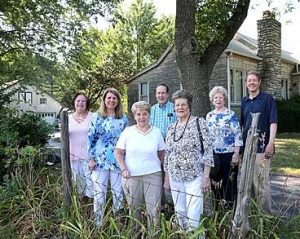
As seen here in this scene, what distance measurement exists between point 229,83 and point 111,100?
15.6 meters

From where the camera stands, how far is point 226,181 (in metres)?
4.51

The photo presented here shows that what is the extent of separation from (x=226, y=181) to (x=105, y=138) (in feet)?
4.83

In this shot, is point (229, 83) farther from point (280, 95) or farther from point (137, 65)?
point (137, 65)

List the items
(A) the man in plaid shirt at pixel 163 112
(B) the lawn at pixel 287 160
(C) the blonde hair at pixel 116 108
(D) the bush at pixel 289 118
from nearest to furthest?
(C) the blonde hair at pixel 116 108
(A) the man in plaid shirt at pixel 163 112
(B) the lawn at pixel 287 160
(D) the bush at pixel 289 118

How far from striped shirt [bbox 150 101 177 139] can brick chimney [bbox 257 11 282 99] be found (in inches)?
645

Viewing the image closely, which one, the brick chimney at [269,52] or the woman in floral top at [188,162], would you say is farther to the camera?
the brick chimney at [269,52]

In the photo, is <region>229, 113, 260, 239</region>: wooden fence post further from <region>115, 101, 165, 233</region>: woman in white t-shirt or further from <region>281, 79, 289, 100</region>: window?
<region>281, 79, 289, 100</region>: window

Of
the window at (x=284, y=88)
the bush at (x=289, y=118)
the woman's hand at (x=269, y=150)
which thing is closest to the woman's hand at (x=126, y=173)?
the woman's hand at (x=269, y=150)

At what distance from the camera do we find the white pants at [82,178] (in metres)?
4.72

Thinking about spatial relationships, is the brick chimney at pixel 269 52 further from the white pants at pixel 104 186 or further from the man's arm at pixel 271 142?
the white pants at pixel 104 186

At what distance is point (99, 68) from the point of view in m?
33.4

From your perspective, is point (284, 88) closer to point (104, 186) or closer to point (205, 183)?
point (104, 186)

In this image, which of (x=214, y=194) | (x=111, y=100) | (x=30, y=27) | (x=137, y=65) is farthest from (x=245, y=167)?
(x=137, y=65)

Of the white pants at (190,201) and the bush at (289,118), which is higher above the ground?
the bush at (289,118)
